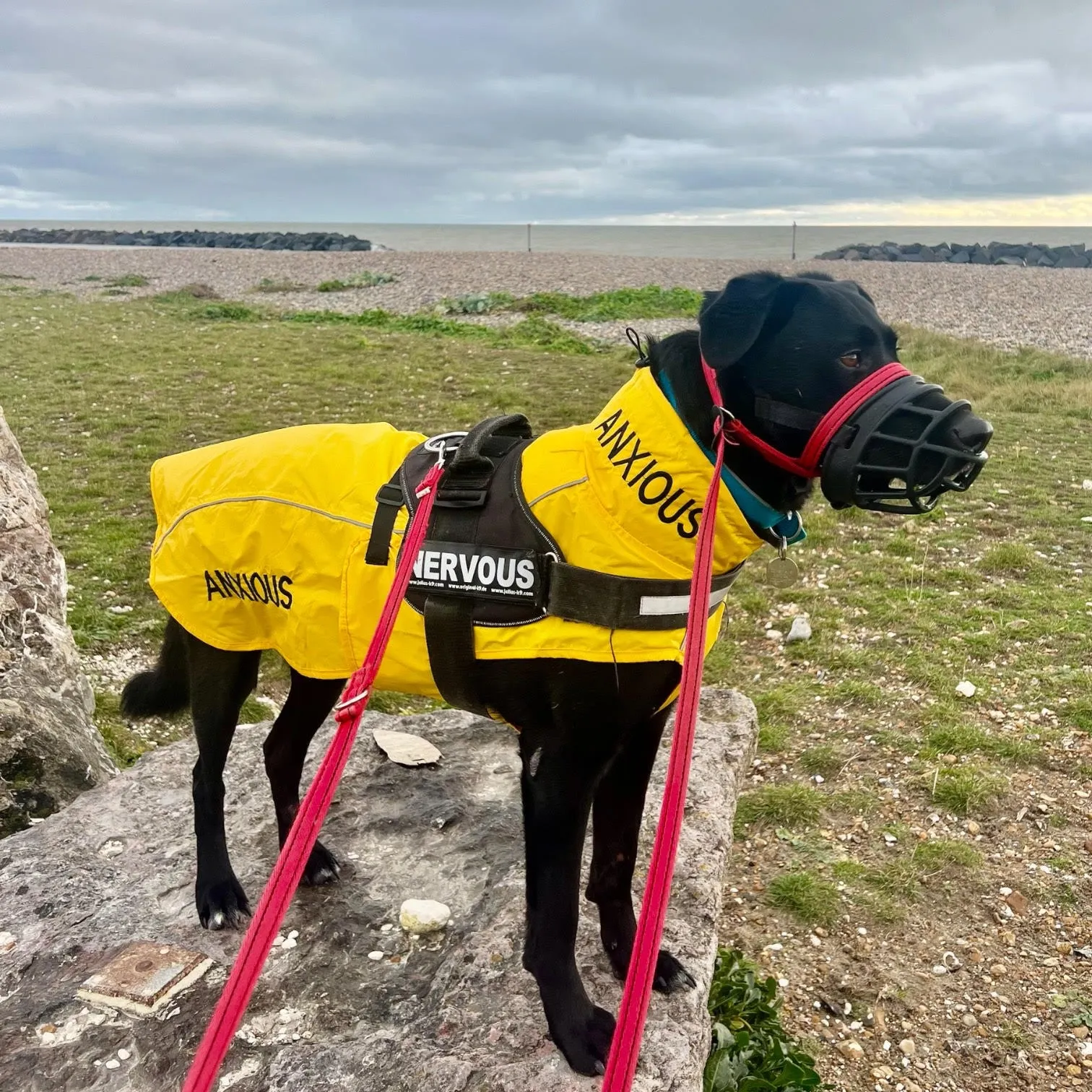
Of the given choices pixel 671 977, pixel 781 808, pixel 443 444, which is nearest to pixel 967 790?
pixel 781 808

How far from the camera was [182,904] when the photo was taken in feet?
11.3

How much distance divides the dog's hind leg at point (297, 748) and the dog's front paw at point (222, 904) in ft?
0.80

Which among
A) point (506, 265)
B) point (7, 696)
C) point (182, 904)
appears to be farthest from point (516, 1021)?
point (506, 265)

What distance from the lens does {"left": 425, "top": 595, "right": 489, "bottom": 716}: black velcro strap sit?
2760mm

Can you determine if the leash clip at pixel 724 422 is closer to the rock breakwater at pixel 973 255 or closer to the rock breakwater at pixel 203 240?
the rock breakwater at pixel 973 255

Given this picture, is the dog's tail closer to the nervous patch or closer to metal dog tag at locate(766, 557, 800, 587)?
the nervous patch

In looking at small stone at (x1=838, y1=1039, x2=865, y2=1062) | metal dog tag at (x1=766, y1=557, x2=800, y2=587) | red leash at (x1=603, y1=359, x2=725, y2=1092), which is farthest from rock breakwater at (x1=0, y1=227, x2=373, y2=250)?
red leash at (x1=603, y1=359, x2=725, y2=1092)

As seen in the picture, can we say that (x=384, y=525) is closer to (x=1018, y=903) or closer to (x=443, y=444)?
(x=443, y=444)

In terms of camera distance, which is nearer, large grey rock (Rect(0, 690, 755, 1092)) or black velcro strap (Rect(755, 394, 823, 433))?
black velcro strap (Rect(755, 394, 823, 433))

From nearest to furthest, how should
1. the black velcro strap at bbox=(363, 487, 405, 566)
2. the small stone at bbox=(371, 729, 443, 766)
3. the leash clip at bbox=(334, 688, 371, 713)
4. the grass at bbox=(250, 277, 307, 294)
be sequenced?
the leash clip at bbox=(334, 688, 371, 713) < the black velcro strap at bbox=(363, 487, 405, 566) < the small stone at bbox=(371, 729, 443, 766) < the grass at bbox=(250, 277, 307, 294)

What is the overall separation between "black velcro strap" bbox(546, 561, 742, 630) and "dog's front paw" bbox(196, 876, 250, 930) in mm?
1761

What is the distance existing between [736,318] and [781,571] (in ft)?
2.30

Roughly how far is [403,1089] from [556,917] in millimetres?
616

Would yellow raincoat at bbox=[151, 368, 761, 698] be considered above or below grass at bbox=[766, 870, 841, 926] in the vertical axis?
above
